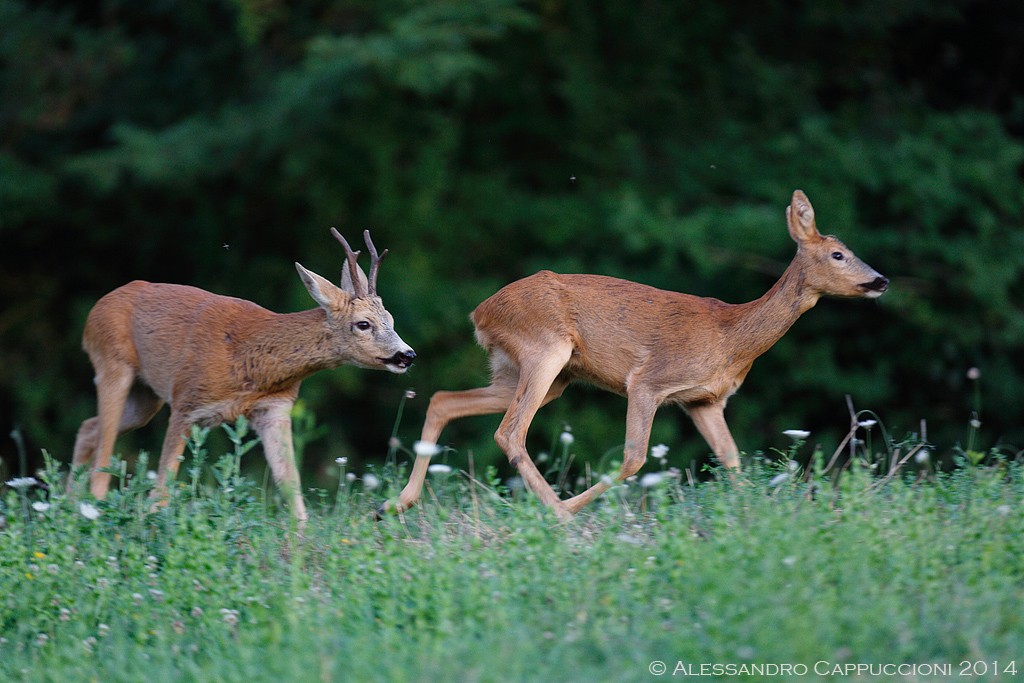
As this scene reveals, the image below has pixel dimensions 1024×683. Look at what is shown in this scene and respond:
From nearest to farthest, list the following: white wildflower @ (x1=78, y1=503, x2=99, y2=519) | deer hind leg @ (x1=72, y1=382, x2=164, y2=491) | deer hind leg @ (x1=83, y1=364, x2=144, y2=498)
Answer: white wildflower @ (x1=78, y1=503, x2=99, y2=519) → deer hind leg @ (x1=83, y1=364, x2=144, y2=498) → deer hind leg @ (x1=72, y1=382, x2=164, y2=491)

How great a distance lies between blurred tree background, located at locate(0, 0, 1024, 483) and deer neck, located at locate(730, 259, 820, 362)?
4597mm

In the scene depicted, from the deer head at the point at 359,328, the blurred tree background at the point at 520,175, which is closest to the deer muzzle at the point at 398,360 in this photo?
the deer head at the point at 359,328

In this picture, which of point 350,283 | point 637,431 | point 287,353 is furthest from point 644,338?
point 287,353

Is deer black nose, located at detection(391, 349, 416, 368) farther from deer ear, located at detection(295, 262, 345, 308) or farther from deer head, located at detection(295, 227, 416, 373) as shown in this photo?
deer ear, located at detection(295, 262, 345, 308)

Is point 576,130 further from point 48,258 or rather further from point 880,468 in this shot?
point 880,468

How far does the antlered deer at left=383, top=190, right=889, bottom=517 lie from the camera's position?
7.10 m

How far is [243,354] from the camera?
24.1 feet

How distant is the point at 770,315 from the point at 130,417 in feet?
12.5

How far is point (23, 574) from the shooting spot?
5.19 m

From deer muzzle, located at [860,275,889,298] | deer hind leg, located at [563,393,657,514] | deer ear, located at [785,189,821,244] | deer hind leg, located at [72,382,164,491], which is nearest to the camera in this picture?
deer hind leg, located at [563,393,657,514]

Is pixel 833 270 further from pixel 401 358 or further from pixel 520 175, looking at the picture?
pixel 520 175

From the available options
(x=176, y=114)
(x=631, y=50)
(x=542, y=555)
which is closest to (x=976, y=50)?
(x=631, y=50)

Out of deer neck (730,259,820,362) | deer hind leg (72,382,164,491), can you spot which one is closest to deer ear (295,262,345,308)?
deer hind leg (72,382,164,491)

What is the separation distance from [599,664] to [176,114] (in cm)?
1120
